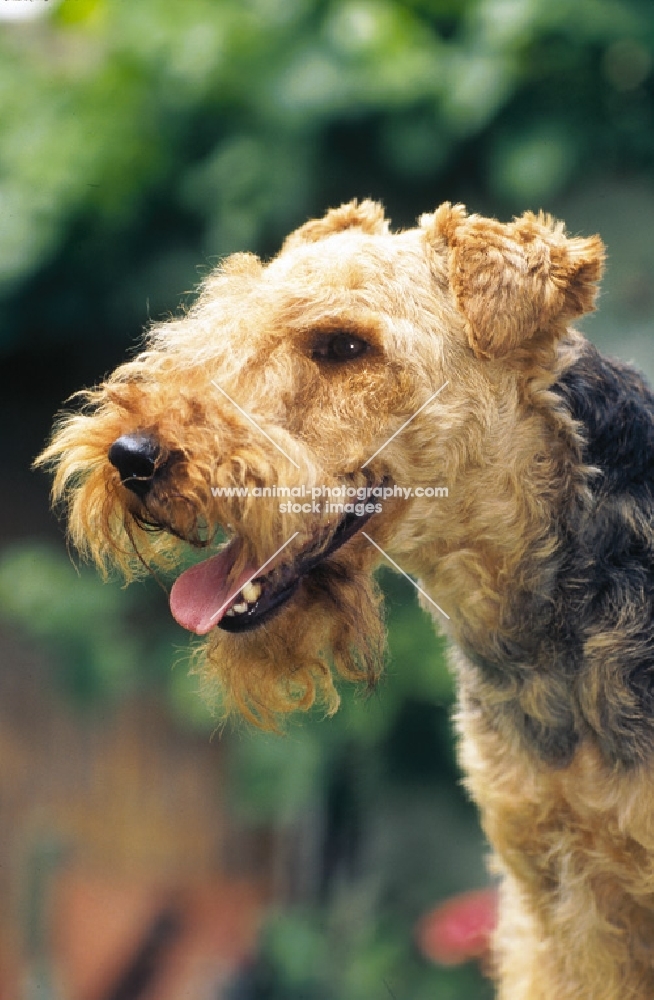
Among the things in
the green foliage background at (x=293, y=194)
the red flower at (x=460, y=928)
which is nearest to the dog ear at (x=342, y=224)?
the green foliage background at (x=293, y=194)

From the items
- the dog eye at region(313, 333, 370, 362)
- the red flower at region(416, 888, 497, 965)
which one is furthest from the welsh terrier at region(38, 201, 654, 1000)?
the red flower at region(416, 888, 497, 965)

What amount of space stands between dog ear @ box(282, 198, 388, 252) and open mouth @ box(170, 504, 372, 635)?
52 cm

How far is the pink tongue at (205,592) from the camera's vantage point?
138 centimetres

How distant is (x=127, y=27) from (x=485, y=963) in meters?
3.39

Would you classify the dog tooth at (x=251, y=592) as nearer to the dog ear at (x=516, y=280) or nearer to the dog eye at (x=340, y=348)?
the dog eye at (x=340, y=348)

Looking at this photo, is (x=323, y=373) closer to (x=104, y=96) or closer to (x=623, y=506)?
(x=623, y=506)

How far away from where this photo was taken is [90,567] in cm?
345

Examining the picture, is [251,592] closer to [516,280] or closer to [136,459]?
[136,459]

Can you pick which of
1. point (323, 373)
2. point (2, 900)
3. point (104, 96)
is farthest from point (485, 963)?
point (104, 96)

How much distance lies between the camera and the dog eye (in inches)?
54.6

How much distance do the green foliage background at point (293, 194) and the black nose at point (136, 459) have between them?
175 centimetres

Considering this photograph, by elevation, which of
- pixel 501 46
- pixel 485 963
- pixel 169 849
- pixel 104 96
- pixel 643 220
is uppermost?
pixel 104 96

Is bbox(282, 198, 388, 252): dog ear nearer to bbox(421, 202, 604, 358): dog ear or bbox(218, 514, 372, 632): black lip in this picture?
bbox(421, 202, 604, 358): dog ear

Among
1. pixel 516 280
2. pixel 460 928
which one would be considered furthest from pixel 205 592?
pixel 460 928
